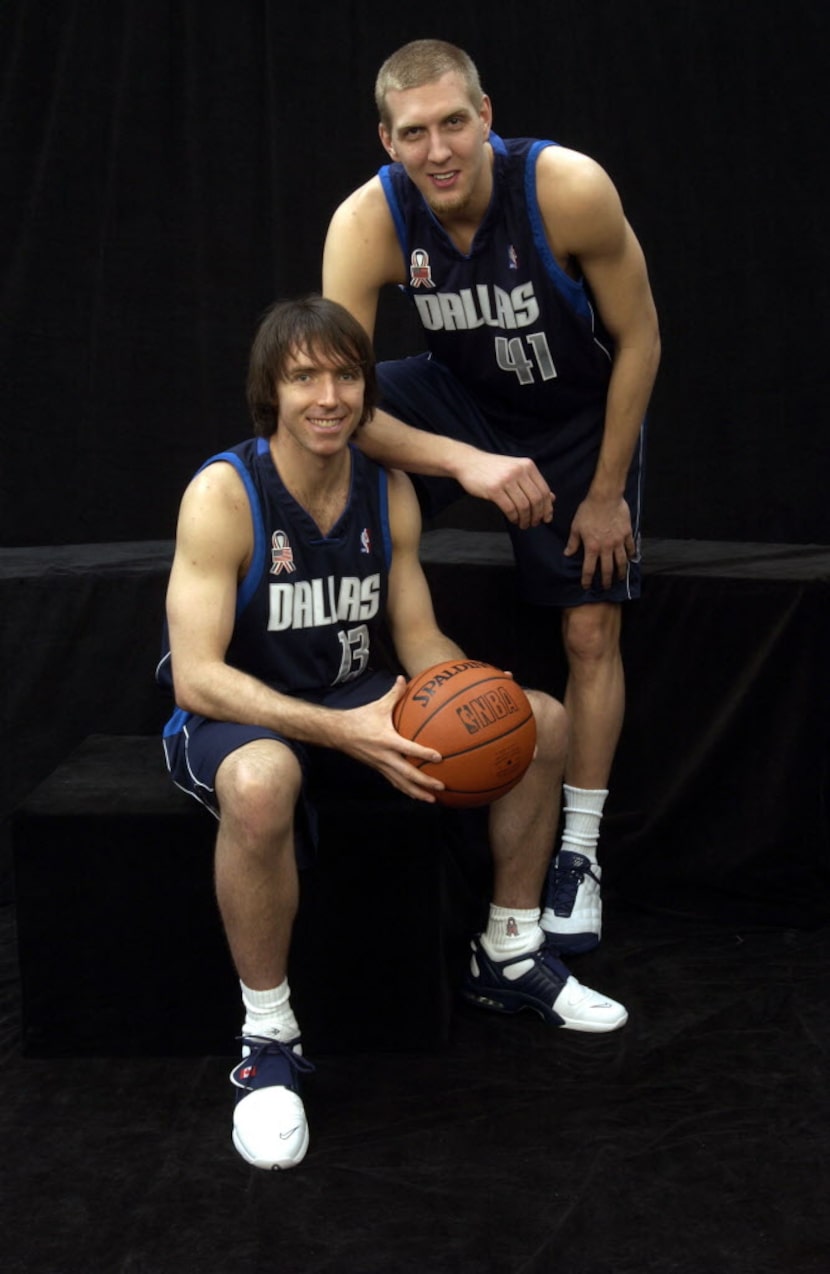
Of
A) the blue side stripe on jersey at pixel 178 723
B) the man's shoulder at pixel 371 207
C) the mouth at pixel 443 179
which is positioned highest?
the mouth at pixel 443 179

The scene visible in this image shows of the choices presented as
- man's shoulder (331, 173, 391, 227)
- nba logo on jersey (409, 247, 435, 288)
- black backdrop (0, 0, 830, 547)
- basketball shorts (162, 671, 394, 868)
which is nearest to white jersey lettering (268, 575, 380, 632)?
basketball shorts (162, 671, 394, 868)

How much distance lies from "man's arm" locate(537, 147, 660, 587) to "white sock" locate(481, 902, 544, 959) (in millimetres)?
678

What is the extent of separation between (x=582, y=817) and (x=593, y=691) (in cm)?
26

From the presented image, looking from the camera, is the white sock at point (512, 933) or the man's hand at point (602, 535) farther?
the man's hand at point (602, 535)

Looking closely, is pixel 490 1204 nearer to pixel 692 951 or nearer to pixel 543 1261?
pixel 543 1261

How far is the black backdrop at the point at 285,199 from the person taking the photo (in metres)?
4.15

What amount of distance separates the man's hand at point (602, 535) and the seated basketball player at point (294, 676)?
39 cm

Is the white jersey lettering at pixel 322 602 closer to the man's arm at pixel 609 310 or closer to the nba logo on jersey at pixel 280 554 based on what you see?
the nba logo on jersey at pixel 280 554

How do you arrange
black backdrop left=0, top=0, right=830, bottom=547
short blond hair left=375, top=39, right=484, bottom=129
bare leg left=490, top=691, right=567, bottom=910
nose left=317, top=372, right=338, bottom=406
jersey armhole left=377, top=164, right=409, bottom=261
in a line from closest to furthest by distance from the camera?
nose left=317, top=372, right=338, bottom=406 < short blond hair left=375, top=39, right=484, bottom=129 < bare leg left=490, top=691, right=567, bottom=910 < jersey armhole left=377, top=164, right=409, bottom=261 < black backdrop left=0, top=0, right=830, bottom=547

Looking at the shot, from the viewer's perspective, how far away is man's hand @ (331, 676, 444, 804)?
2545 millimetres

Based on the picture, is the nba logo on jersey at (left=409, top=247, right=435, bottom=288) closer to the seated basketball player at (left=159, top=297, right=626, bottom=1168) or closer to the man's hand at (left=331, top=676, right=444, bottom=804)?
the seated basketball player at (left=159, top=297, right=626, bottom=1168)

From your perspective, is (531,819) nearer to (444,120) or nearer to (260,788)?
(260,788)

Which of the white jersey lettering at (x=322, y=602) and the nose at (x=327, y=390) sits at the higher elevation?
the nose at (x=327, y=390)

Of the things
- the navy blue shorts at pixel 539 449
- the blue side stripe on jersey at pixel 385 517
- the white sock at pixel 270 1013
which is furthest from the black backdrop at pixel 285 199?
the white sock at pixel 270 1013
